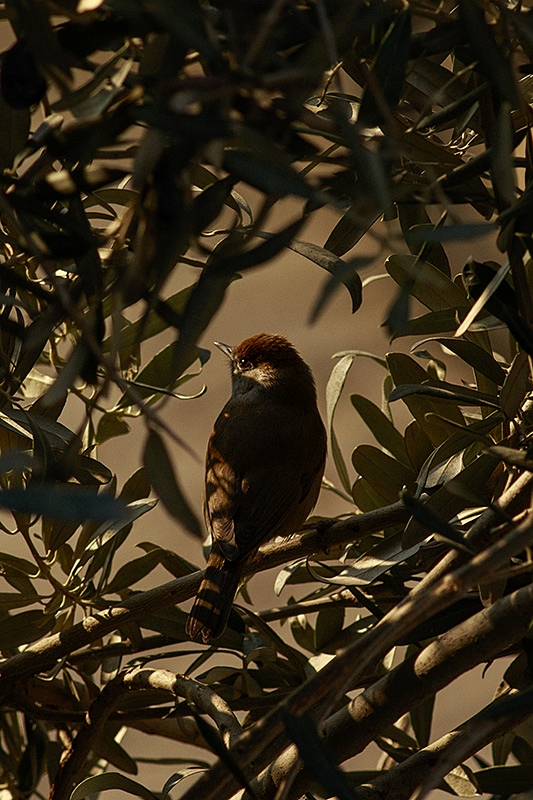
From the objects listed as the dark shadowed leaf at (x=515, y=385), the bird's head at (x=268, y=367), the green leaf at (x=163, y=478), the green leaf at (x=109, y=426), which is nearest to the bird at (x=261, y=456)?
the bird's head at (x=268, y=367)

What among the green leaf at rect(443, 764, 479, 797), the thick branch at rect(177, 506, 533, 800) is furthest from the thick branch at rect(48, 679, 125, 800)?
the thick branch at rect(177, 506, 533, 800)

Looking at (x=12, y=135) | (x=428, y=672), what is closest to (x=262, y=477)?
(x=428, y=672)

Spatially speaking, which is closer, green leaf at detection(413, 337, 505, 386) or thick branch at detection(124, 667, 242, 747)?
thick branch at detection(124, 667, 242, 747)

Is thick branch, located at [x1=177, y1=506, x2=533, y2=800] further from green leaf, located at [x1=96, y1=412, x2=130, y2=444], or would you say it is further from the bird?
the bird

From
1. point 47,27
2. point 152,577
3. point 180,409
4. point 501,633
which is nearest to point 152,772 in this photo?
point 152,577

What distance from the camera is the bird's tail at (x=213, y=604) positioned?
4.60ft

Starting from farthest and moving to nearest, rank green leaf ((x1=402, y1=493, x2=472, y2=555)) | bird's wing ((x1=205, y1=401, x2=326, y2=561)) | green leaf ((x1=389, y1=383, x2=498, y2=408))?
1. bird's wing ((x1=205, y1=401, x2=326, y2=561))
2. green leaf ((x1=389, y1=383, x2=498, y2=408))
3. green leaf ((x1=402, y1=493, x2=472, y2=555))

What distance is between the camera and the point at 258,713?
1297 mm

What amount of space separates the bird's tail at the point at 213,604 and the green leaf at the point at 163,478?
2.50 ft

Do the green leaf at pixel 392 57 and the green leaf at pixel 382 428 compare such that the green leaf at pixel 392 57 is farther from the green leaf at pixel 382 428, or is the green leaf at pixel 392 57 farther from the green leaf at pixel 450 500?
the green leaf at pixel 382 428

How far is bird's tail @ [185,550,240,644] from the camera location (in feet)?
4.60

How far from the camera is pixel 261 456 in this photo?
229 cm

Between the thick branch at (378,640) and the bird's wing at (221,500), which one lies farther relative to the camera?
the bird's wing at (221,500)

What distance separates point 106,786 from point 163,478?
0.66 meters
